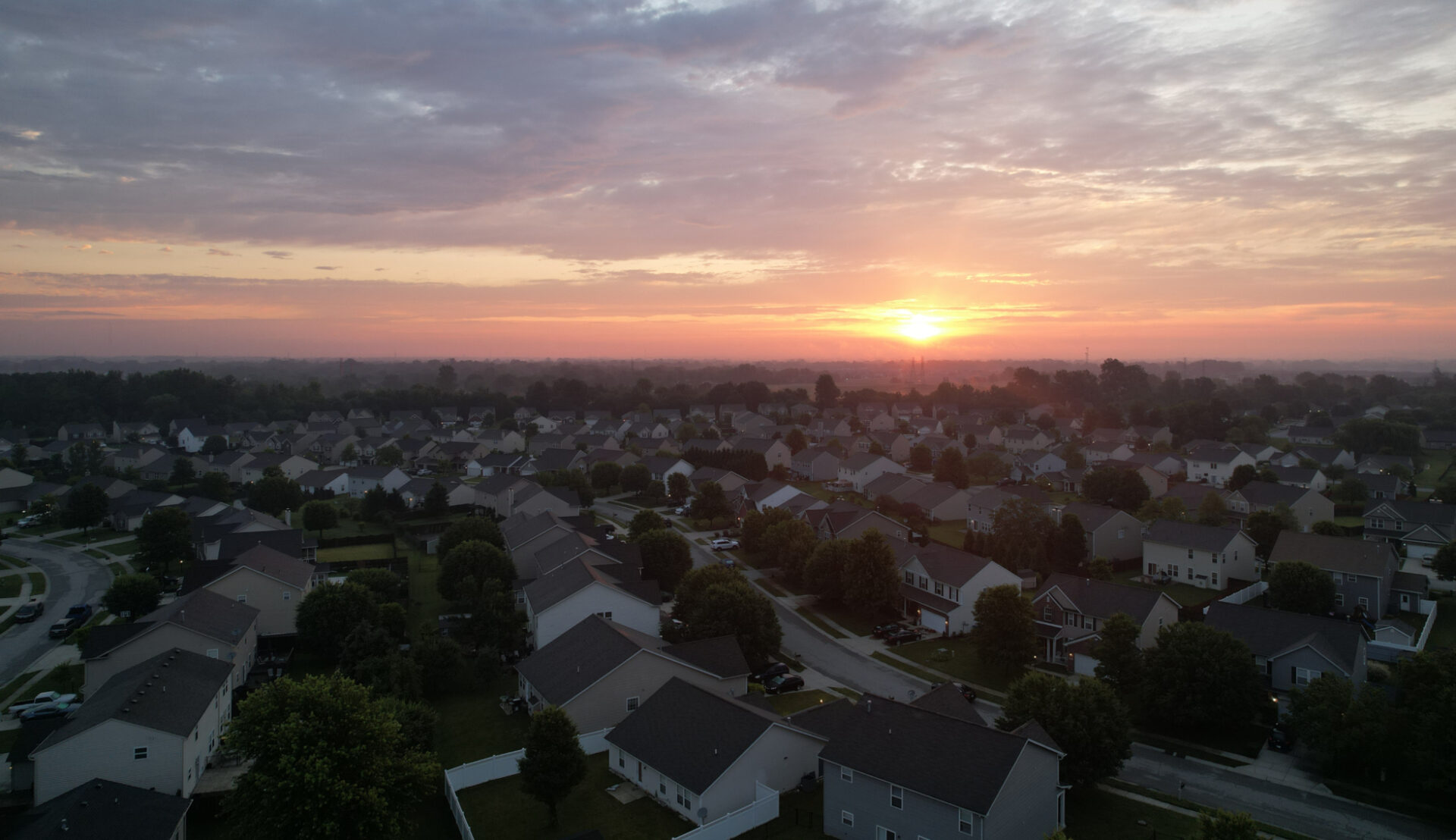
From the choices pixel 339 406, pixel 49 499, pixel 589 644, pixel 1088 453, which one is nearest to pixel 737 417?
pixel 1088 453

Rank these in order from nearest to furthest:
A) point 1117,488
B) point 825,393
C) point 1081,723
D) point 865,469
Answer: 1. point 1081,723
2. point 1117,488
3. point 865,469
4. point 825,393

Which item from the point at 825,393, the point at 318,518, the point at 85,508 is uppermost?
the point at 825,393

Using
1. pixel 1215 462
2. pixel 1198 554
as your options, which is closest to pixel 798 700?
pixel 1198 554

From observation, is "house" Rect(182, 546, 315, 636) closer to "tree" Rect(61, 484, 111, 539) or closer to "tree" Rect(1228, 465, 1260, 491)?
"tree" Rect(61, 484, 111, 539)

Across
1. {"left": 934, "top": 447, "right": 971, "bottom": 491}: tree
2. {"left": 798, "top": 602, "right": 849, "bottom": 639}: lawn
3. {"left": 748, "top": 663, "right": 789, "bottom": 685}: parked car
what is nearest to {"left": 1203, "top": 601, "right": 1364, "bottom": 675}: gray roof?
{"left": 798, "top": 602, "right": 849, "bottom": 639}: lawn

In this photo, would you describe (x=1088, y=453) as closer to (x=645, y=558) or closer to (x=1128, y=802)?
(x=645, y=558)

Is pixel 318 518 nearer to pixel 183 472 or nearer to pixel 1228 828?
pixel 183 472

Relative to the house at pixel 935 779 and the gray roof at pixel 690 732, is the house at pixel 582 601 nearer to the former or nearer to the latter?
the gray roof at pixel 690 732
